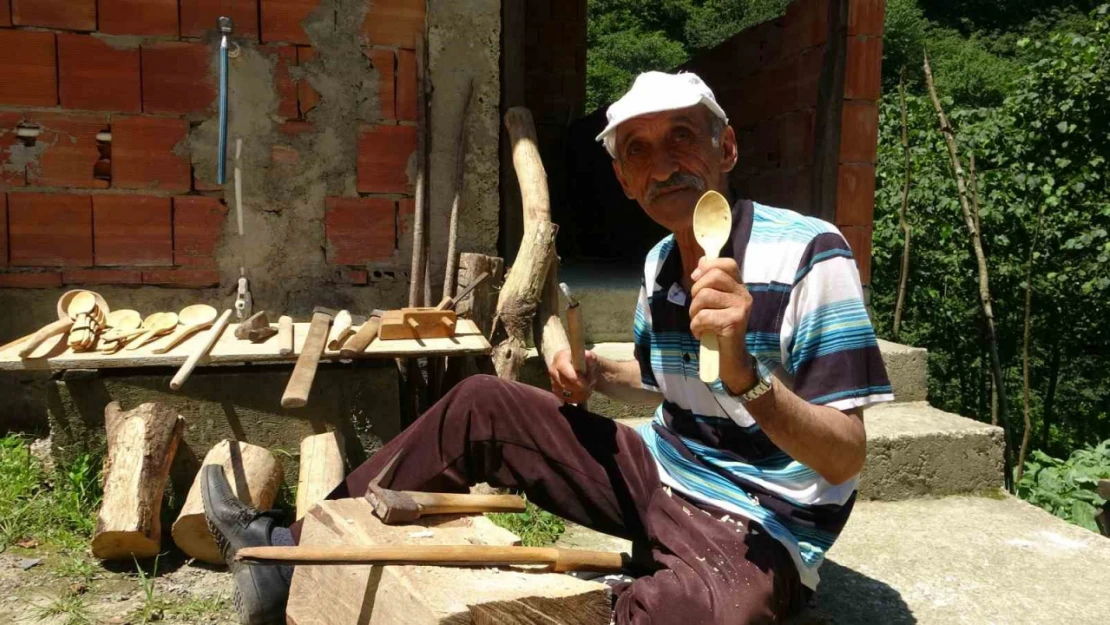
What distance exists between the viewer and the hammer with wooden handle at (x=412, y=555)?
1.65 meters

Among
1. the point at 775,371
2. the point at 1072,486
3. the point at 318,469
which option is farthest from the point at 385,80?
the point at 1072,486

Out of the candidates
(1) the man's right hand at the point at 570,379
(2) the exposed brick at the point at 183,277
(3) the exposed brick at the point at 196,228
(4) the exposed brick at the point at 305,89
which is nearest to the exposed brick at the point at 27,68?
(3) the exposed brick at the point at 196,228

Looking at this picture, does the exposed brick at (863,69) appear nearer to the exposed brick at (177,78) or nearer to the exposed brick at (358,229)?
the exposed brick at (358,229)

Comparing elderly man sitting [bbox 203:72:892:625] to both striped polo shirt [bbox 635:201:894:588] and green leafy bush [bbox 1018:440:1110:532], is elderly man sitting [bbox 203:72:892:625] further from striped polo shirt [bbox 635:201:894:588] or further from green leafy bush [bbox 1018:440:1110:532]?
green leafy bush [bbox 1018:440:1110:532]

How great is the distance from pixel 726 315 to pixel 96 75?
3.22 m

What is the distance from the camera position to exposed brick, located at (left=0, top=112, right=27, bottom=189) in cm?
360

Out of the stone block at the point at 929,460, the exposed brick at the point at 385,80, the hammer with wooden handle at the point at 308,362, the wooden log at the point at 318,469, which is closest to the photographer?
the hammer with wooden handle at the point at 308,362

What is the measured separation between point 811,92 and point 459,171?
77.8 inches

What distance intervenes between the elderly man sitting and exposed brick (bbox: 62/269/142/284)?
161cm

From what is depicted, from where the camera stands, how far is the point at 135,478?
117 inches

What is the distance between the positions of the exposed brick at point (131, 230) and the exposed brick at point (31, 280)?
0.18 metres

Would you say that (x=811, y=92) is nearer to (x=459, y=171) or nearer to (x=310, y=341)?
(x=459, y=171)

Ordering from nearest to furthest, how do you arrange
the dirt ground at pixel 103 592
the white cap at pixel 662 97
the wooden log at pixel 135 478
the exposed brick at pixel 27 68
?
the white cap at pixel 662 97 < the dirt ground at pixel 103 592 < the wooden log at pixel 135 478 < the exposed brick at pixel 27 68

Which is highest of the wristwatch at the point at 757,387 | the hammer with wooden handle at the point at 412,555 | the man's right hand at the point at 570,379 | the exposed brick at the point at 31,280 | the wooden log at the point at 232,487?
the wristwatch at the point at 757,387
